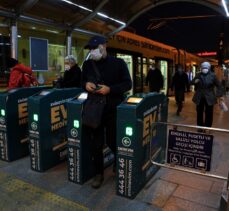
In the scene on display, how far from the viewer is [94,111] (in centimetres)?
278

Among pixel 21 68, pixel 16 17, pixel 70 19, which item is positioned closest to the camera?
pixel 21 68

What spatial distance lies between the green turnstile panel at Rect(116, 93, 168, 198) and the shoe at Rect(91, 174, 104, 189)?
11.4 inches

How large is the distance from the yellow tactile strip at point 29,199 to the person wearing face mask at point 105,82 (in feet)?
1.48

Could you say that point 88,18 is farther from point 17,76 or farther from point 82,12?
point 17,76

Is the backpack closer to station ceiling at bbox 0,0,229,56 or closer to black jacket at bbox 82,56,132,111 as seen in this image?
station ceiling at bbox 0,0,229,56

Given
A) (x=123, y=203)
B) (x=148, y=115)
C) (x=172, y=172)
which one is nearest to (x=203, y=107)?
(x=172, y=172)

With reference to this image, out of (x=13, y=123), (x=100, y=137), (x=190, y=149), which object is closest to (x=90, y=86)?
(x=100, y=137)

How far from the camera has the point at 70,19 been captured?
6.10 m

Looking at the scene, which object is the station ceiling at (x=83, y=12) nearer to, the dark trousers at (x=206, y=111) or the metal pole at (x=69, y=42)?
the metal pole at (x=69, y=42)

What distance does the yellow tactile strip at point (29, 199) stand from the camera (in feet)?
8.50

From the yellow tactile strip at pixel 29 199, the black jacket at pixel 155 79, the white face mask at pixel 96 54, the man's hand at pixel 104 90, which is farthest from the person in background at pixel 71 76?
the black jacket at pixel 155 79

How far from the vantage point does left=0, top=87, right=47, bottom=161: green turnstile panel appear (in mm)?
3611

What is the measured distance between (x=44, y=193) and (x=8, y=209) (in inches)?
16.7

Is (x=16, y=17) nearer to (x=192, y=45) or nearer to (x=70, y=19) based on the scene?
(x=70, y=19)
